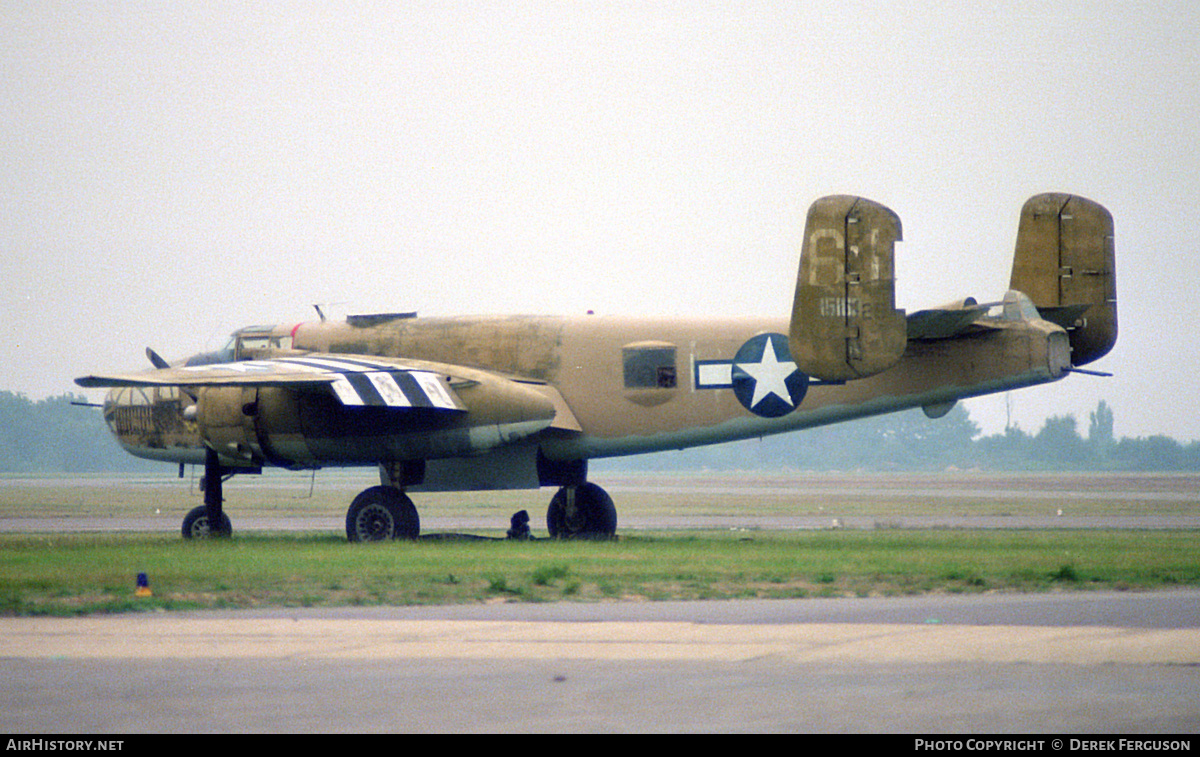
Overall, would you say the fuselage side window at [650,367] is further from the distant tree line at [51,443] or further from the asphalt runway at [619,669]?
the distant tree line at [51,443]

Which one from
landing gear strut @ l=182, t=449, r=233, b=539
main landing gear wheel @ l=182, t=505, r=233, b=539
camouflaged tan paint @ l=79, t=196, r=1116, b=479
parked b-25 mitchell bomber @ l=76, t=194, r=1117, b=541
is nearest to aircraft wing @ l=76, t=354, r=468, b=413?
parked b-25 mitchell bomber @ l=76, t=194, r=1117, b=541

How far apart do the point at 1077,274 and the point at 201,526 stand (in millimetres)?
18962

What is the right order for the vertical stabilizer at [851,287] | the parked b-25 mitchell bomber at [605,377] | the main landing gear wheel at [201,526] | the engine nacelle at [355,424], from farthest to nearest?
the main landing gear wheel at [201,526] → the engine nacelle at [355,424] → the parked b-25 mitchell bomber at [605,377] → the vertical stabilizer at [851,287]

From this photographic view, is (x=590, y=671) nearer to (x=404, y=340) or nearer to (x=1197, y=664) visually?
(x=1197, y=664)

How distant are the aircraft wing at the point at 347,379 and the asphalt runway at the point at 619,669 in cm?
976

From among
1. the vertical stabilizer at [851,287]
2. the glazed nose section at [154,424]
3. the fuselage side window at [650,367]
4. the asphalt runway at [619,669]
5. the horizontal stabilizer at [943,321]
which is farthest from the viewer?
the glazed nose section at [154,424]

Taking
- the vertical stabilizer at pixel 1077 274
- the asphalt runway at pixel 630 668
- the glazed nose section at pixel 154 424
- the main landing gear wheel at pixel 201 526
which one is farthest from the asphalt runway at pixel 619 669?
the glazed nose section at pixel 154 424

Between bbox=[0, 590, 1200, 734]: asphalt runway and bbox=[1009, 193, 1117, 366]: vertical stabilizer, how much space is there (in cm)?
1082

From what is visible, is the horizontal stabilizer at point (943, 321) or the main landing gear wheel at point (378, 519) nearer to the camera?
the horizontal stabilizer at point (943, 321)

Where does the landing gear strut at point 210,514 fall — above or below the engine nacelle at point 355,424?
below

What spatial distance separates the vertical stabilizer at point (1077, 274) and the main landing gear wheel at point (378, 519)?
13.2 m

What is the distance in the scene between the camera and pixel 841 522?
35281 millimetres

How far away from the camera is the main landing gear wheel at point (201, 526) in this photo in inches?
1058
